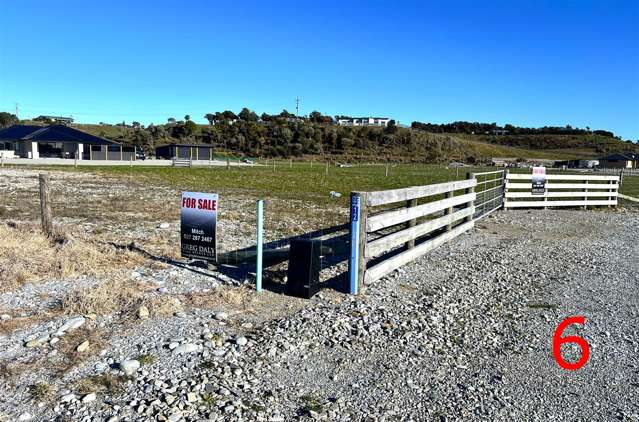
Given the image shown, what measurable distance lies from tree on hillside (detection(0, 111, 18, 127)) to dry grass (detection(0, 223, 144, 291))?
136 m

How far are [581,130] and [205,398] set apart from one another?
221m

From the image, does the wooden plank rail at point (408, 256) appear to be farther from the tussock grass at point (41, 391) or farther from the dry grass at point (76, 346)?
the tussock grass at point (41, 391)

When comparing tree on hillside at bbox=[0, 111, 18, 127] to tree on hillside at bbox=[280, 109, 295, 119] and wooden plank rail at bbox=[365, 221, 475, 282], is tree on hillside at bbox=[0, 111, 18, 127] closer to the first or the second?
tree on hillside at bbox=[280, 109, 295, 119]

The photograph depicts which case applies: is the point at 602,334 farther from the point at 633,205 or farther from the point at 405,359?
the point at 633,205

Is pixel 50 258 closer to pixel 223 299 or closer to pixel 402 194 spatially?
pixel 223 299

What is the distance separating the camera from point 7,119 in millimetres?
126375

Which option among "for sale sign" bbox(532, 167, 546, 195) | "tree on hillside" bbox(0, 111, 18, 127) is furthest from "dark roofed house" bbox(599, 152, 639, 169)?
"tree on hillside" bbox(0, 111, 18, 127)

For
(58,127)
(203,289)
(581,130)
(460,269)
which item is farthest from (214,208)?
(581,130)

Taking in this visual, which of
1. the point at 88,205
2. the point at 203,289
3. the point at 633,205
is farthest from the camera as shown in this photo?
the point at 633,205

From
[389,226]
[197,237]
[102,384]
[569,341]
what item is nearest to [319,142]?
[389,226]

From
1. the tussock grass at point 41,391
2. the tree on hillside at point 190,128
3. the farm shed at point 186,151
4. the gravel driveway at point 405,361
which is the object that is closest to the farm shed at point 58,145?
the farm shed at point 186,151

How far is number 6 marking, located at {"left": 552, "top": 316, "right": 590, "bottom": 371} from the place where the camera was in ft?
15.7

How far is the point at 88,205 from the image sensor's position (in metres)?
16.0

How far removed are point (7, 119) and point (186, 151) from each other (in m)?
70.0
